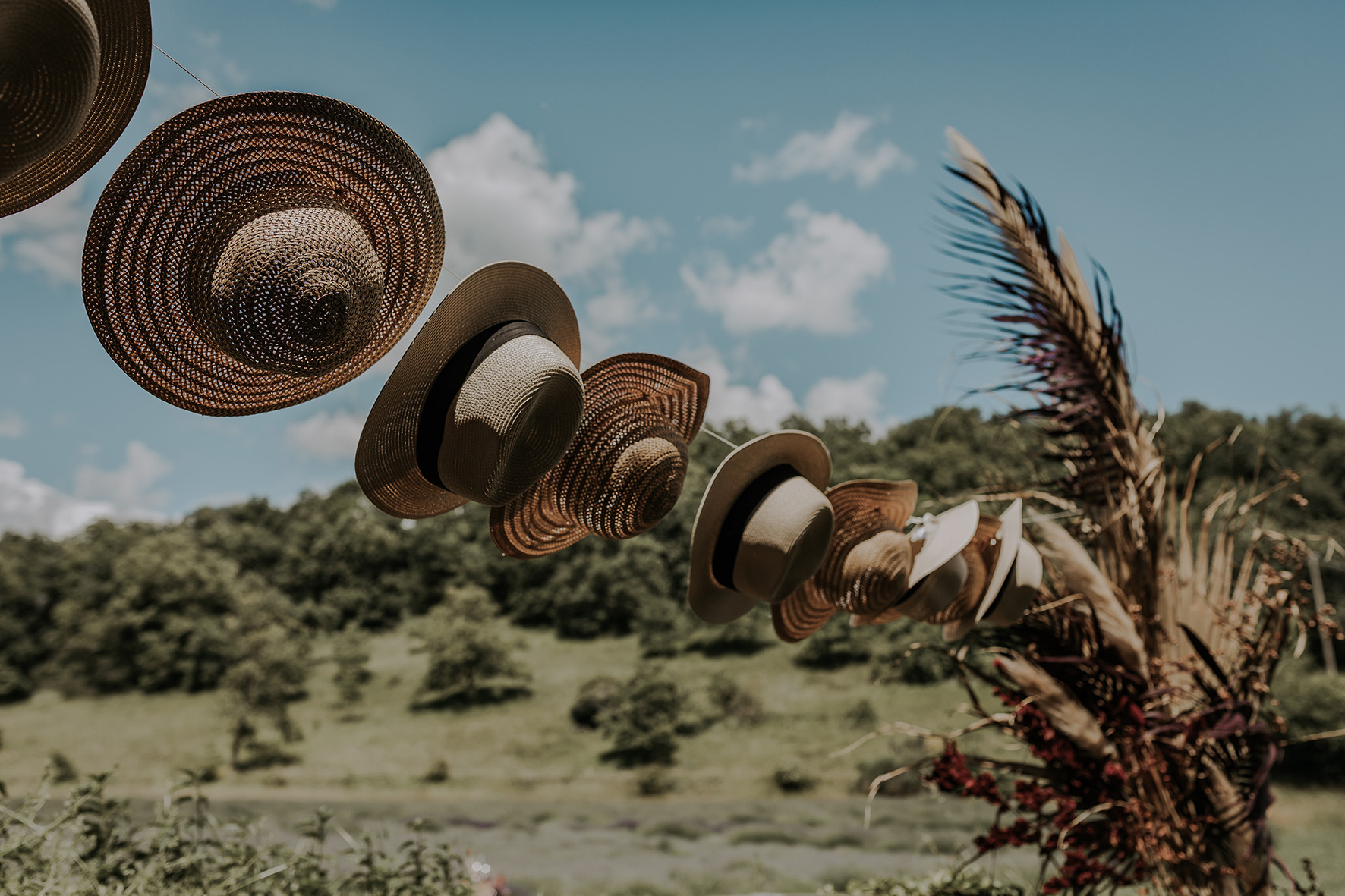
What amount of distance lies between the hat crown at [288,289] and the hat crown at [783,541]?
107cm

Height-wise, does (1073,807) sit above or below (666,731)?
above

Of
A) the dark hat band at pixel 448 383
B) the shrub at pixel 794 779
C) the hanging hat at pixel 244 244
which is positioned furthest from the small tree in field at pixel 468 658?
the hanging hat at pixel 244 244

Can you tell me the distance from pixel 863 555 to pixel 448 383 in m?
1.41

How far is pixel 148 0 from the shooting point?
117cm

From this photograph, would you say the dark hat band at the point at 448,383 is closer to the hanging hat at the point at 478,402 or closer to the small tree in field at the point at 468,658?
the hanging hat at the point at 478,402

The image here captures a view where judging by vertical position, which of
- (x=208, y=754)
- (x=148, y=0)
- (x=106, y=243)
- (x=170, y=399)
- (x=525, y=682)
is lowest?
(x=208, y=754)

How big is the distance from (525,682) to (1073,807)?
65.5 feet

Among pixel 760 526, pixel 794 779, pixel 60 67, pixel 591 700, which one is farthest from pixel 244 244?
pixel 591 700

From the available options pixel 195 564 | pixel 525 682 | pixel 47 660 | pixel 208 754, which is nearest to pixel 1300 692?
pixel 525 682

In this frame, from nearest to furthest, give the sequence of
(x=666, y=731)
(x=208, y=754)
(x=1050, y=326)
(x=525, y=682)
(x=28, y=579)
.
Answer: (x=1050, y=326)
(x=666, y=731)
(x=208, y=754)
(x=525, y=682)
(x=28, y=579)

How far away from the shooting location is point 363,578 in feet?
88.4

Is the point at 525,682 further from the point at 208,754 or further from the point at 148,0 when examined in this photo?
the point at 148,0

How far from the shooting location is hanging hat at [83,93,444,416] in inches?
47.7

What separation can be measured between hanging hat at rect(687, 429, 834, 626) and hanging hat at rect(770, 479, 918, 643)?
281 mm
